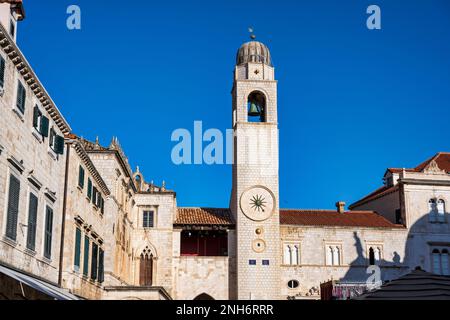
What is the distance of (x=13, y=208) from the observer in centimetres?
1836

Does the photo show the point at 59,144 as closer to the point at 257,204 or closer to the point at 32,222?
the point at 32,222

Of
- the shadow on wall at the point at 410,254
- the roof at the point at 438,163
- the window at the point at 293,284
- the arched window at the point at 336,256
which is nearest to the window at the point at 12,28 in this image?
the window at the point at 293,284

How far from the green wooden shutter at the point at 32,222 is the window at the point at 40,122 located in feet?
7.62

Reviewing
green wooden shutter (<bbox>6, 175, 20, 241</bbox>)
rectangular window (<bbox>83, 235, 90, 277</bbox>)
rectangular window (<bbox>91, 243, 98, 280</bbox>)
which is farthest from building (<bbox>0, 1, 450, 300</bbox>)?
green wooden shutter (<bbox>6, 175, 20, 241</bbox>)

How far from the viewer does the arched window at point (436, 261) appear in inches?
1891

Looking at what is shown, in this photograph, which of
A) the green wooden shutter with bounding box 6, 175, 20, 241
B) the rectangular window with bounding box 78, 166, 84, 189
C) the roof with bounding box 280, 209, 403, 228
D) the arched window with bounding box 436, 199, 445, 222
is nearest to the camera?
the green wooden shutter with bounding box 6, 175, 20, 241

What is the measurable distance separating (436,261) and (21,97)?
3784 cm

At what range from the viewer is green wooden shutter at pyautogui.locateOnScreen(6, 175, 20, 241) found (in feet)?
58.7

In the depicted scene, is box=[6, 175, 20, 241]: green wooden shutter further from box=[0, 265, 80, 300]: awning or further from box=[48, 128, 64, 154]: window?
box=[48, 128, 64, 154]: window

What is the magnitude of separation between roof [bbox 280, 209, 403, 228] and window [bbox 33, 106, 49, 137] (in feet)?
92.0

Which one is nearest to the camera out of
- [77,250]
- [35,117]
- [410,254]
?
[35,117]

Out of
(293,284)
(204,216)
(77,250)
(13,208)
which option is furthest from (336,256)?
(13,208)

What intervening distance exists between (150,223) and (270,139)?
10841 millimetres

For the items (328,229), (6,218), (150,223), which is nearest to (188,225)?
(150,223)
